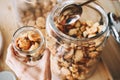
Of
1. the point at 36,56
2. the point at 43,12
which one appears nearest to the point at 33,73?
the point at 36,56

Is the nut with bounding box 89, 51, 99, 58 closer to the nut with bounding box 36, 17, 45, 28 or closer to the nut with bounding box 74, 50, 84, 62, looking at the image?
the nut with bounding box 74, 50, 84, 62

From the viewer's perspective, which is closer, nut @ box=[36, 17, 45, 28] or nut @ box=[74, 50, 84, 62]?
nut @ box=[74, 50, 84, 62]

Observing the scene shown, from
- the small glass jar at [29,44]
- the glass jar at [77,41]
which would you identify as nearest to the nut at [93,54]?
the glass jar at [77,41]

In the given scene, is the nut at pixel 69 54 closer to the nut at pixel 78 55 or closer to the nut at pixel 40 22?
the nut at pixel 78 55

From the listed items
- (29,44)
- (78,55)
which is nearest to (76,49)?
(78,55)

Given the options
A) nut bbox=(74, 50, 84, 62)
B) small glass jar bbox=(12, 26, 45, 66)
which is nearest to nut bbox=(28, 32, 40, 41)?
small glass jar bbox=(12, 26, 45, 66)

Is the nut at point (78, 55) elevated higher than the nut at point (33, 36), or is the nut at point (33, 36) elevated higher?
the nut at point (33, 36)
